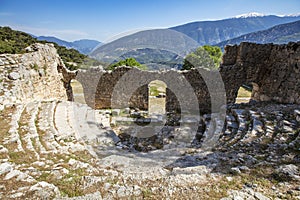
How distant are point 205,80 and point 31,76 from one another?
10361 millimetres

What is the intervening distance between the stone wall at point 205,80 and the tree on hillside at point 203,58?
25.9 metres

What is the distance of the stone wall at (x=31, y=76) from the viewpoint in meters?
8.23

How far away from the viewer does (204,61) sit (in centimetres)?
3978

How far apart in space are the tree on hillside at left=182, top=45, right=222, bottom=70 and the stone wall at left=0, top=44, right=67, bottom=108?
98.1 ft

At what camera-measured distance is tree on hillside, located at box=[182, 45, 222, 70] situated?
3908 cm

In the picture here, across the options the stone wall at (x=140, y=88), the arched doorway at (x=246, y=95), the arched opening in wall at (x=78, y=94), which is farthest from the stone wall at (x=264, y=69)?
the arched opening in wall at (x=78, y=94)

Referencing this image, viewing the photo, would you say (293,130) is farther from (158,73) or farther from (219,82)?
(158,73)

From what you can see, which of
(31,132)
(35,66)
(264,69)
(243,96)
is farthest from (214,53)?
(31,132)

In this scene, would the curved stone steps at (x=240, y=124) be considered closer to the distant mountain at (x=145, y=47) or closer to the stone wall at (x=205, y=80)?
the stone wall at (x=205, y=80)

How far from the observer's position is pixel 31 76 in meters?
9.84

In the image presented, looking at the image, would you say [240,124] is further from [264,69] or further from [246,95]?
[246,95]

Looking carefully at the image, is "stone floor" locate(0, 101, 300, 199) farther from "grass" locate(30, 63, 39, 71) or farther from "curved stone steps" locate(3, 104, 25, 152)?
"grass" locate(30, 63, 39, 71)

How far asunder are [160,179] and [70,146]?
3.22m

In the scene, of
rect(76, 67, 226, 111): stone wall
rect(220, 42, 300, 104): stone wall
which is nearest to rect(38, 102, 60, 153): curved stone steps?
rect(76, 67, 226, 111): stone wall
